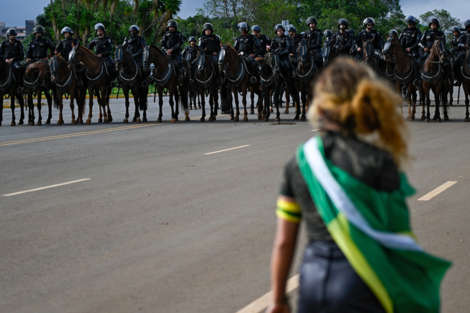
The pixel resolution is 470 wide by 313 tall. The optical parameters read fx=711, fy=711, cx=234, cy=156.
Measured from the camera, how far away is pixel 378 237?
2789 mm

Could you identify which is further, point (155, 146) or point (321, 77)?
point (155, 146)

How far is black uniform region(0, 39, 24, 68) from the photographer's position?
2417 centimetres

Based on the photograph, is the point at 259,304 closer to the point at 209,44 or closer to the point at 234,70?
the point at 234,70

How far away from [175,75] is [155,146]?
766 centimetres

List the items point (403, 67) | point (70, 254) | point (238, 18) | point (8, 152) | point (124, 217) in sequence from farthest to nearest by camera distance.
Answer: point (238, 18)
point (403, 67)
point (8, 152)
point (124, 217)
point (70, 254)

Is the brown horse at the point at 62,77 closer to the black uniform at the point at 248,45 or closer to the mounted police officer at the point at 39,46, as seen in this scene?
the mounted police officer at the point at 39,46

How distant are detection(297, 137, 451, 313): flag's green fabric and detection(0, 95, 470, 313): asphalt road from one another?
8.33 feet

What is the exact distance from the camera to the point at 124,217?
8.48 meters

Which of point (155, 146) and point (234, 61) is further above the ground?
point (234, 61)

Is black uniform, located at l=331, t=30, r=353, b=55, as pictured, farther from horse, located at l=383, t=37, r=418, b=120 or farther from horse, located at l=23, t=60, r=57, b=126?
horse, located at l=23, t=60, r=57, b=126

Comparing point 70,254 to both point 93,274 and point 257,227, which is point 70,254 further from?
point 257,227

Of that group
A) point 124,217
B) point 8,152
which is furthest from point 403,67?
point 124,217

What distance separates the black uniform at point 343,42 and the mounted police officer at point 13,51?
11066mm

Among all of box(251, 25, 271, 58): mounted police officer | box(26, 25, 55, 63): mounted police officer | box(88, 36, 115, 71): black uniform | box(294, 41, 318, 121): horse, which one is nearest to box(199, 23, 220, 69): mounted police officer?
box(251, 25, 271, 58): mounted police officer
